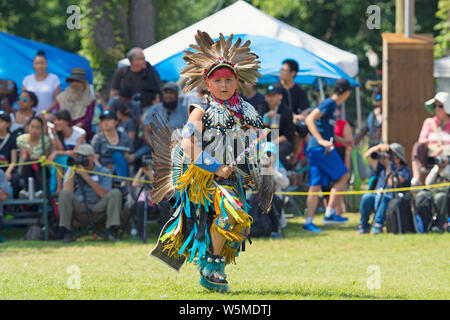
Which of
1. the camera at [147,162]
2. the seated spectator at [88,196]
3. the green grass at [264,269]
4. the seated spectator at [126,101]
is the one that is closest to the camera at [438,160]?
the green grass at [264,269]

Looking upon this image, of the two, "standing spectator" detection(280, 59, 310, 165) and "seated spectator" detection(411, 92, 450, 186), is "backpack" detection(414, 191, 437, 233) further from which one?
"standing spectator" detection(280, 59, 310, 165)

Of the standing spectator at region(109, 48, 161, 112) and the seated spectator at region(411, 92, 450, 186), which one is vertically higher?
the standing spectator at region(109, 48, 161, 112)

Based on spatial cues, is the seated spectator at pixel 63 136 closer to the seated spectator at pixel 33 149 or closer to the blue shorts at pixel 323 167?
the seated spectator at pixel 33 149

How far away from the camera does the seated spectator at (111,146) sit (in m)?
10.6

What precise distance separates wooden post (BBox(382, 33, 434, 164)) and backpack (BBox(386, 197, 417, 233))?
1431 mm

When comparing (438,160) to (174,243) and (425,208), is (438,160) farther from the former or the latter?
(174,243)

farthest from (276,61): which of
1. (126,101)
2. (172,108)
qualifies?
(126,101)

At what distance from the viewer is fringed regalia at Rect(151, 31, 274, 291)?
6293 mm

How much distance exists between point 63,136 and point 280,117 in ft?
9.28

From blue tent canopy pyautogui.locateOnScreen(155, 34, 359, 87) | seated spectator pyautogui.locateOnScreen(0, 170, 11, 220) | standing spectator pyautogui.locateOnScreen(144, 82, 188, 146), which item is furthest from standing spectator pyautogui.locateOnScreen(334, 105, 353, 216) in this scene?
seated spectator pyautogui.locateOnScreen(0, 170, 11, 220)
